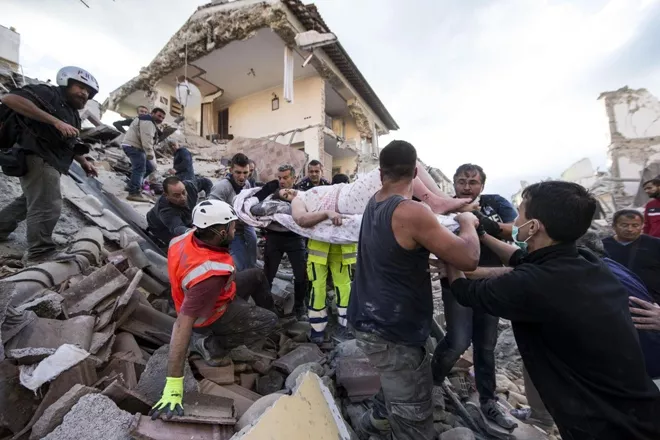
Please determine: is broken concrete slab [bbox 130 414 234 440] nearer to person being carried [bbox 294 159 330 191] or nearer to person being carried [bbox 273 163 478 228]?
person being carried [bbox 273 163 478 228]

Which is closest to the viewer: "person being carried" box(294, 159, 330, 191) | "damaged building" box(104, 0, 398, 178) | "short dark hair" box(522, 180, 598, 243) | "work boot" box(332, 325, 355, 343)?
"short dark hair" box(522, 180, 598, 243)

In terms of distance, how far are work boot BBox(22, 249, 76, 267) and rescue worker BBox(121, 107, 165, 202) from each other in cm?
302

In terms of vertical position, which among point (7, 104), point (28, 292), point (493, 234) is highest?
point (7, 104)

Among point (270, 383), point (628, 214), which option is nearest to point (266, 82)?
point (628, 214)

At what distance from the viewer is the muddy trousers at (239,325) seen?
2.46m

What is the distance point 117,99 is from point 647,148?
2675 centimetres

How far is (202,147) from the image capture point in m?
12.9

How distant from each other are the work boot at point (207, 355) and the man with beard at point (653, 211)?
517 cm

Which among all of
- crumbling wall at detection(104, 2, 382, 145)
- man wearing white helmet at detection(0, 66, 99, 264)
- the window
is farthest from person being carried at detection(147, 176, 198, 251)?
the window

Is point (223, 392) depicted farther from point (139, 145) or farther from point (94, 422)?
point (139, 145)

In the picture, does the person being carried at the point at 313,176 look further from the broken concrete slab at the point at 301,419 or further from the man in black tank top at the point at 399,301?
the broken concrete slab at the point at 301,419

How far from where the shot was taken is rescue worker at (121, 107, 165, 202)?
5613 millimetres

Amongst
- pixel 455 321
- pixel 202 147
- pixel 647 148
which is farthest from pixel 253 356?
pixel 647 148

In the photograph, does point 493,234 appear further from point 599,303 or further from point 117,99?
point 117,99
